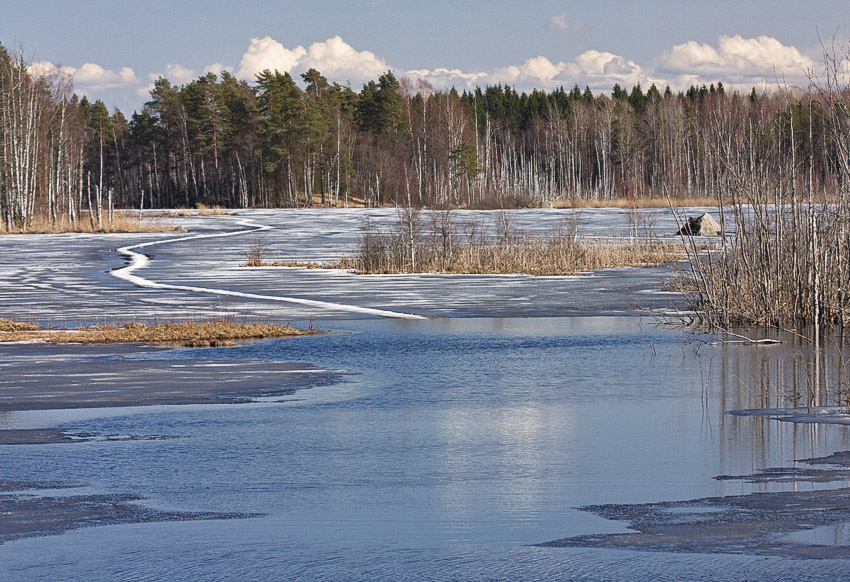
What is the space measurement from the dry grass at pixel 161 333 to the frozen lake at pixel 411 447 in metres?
0.62

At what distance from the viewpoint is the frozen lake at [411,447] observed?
616 centimetres

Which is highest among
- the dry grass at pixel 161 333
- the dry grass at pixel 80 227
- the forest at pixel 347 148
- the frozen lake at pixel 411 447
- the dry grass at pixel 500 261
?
the forest at pixel 347 148

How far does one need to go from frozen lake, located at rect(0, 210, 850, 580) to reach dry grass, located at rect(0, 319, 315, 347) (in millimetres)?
618

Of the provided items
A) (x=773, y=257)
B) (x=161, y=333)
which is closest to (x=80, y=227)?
(x=161, y=333)

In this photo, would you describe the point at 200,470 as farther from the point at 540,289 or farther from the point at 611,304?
the point at 540,289

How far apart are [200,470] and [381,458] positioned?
4.81 feet

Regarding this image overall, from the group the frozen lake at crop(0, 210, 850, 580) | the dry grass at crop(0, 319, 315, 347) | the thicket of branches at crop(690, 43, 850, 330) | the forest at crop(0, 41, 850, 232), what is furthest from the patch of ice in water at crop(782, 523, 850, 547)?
the forest at crop(0, 41, 850, 232)

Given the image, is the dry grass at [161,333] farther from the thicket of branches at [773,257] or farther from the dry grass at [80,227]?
the dry grass at [80,227]

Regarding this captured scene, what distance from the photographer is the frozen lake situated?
20.2 feet

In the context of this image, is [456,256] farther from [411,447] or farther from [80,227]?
[80,227]

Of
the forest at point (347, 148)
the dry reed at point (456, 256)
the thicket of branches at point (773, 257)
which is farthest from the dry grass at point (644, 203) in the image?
the thicket of branches at point (773, 257)

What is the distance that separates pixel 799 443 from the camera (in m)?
9.08

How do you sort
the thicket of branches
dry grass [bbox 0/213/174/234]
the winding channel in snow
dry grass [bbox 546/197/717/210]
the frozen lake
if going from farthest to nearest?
dry grass [bbox 546/197/717/210] < dry grass [bbox 0/213/174/234] < the winding channel in snow < the thicket of branches < the frozen lake

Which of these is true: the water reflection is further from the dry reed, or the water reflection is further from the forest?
the forest
